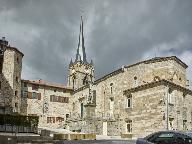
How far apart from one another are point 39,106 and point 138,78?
62.9ft

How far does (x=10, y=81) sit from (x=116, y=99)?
627 inches

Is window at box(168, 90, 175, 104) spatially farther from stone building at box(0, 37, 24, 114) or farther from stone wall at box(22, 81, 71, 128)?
stone building at box(0, 37, 24, 114)

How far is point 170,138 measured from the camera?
1229 cm

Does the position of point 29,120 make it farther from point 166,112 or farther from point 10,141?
point 166,112

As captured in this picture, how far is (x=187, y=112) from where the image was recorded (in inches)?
1561

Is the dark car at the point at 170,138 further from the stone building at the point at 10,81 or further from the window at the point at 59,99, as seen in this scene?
the window at the point at 59,99

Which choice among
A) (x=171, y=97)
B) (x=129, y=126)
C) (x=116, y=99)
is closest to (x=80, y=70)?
(x=116, y=99)

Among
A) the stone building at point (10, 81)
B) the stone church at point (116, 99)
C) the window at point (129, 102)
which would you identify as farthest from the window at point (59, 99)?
the window at point (129, 102)

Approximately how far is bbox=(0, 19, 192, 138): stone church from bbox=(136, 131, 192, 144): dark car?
23574mm

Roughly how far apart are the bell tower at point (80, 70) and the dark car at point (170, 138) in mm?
60597

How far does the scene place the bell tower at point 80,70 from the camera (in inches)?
2928

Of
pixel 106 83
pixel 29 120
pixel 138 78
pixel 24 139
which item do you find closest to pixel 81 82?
pixel 106 83

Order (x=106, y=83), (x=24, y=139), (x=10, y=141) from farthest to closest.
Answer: (x=106, y=83) < (x=24, y=139) < (x=10, y=141)

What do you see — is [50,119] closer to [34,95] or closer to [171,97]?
[34,95]
